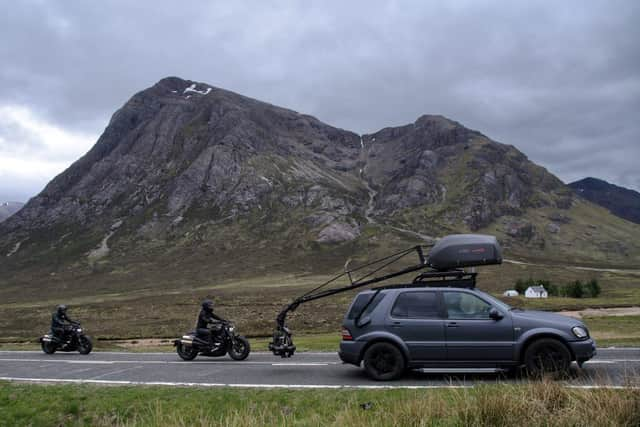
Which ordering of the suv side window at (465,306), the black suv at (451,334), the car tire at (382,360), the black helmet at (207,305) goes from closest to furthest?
the black suv at (451,334) < the suv side window at (465,306) < the car tire at (382,360) < the black helmet at (207,305)

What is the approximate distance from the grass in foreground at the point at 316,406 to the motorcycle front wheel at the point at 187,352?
18.1 feet

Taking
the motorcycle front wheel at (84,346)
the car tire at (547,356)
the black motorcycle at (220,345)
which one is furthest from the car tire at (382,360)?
the motorcycle front wheel at (84,346)

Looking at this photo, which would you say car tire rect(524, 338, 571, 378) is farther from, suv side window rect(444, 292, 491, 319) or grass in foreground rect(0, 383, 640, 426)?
grass in foreground rect(0, 383, 640, 426)

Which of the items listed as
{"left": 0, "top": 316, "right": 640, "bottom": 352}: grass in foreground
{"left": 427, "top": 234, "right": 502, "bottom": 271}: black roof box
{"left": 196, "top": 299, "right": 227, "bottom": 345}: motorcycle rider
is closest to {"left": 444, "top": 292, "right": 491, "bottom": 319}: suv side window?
{"left": 427, "top": 234, "right": 502, "bottom": 271}: black roof box

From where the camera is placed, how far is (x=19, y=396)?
10594 mm

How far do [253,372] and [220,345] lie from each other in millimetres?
3460

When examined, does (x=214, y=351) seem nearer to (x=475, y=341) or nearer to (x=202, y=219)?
(x=475, y=341)

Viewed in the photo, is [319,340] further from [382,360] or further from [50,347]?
[382,360]

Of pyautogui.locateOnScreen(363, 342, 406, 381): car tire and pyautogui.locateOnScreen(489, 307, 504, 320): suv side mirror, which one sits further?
pyautogui.locateOnScreen(363, 342, 406, 381): car tire

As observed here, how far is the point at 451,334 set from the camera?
35.1 ft

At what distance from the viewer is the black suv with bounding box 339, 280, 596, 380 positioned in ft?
33.2

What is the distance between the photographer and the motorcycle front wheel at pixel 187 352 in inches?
655

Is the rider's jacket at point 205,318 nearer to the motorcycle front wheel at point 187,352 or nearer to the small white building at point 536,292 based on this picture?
the motorcycle front wheel at point 187,352

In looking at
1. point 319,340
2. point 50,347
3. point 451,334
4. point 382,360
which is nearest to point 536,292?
point 319,340
